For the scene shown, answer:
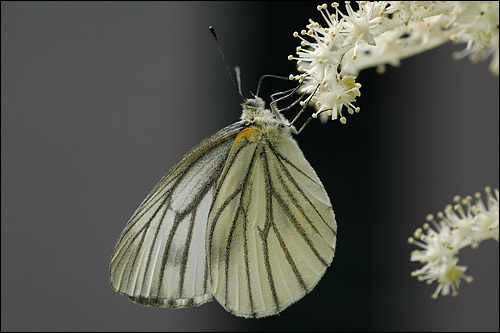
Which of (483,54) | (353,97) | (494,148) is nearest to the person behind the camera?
(353,97)

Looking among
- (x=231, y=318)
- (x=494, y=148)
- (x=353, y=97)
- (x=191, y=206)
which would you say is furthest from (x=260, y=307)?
(x=494, y=148)

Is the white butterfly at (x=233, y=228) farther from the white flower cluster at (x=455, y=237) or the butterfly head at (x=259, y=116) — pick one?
the white flower cluster at (x=455, y=237)

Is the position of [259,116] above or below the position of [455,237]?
above

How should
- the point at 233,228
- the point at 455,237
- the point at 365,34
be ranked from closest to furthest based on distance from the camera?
the point at 365,34 < the point at 455,237 < the point at 233,228

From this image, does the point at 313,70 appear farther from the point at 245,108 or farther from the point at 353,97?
the point at 245,108

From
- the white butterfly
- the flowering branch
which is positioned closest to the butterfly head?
the white butterfly

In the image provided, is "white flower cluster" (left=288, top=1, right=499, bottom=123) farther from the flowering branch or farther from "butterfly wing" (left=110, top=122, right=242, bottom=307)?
"butterfly wing" (left=110, top=122, right=242, bottom=307)

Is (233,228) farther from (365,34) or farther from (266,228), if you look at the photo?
(365,34)

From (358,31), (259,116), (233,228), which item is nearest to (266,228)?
(233,228)
